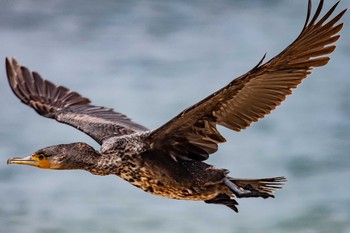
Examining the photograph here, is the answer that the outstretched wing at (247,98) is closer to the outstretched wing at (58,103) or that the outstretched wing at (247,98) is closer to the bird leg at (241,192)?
the bird leg at (241,192)

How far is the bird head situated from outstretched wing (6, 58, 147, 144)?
1439mm

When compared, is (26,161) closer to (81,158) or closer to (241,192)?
(81,158)

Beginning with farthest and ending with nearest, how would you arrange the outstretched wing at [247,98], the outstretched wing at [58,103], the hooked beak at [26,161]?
the outstretched wing at [58,103], the hooked beak at [26,161], the outstretched wing at [247,98]

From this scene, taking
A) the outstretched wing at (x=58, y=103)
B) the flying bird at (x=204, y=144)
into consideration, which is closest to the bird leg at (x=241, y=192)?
the flying bird at (x=204, y=144)

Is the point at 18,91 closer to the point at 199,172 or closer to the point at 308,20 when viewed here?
the point at 199,172

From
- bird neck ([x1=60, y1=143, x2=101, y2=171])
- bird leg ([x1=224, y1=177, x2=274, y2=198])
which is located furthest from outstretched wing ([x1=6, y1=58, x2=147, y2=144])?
bird leg ([x1=224, y1=177, x2=274, y2=198])

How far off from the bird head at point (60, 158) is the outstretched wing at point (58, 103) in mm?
1439

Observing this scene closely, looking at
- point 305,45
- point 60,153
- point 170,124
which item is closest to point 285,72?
point 305,45

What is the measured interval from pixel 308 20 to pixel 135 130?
122 inches

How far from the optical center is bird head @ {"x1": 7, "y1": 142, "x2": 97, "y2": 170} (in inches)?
327

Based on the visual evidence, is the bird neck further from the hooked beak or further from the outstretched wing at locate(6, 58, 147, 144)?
the outstretched wing at locate(6, 58, 147, 144)

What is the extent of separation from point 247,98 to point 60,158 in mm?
1857

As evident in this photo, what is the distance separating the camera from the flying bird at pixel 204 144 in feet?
24.4

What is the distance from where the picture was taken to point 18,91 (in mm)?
10734
